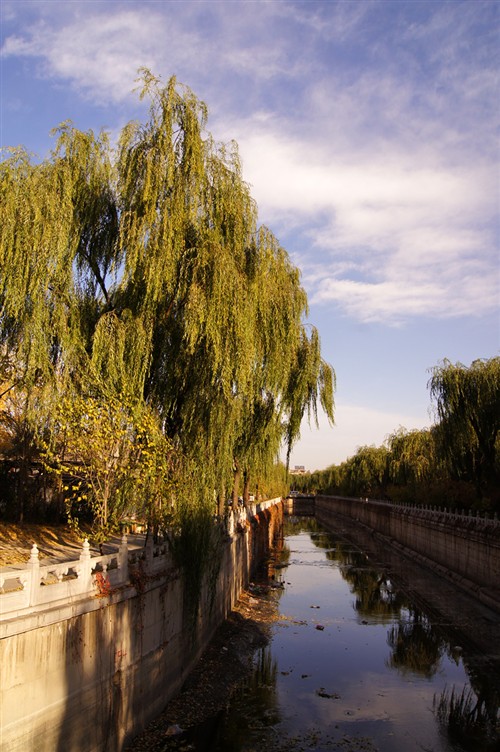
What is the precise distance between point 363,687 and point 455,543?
1847cm

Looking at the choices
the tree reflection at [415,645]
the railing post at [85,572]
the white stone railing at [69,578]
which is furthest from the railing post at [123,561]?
the tree reflection at [415,645]

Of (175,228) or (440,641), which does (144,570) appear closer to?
(175,228)

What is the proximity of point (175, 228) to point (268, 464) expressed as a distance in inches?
506

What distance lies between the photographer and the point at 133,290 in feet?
48.9

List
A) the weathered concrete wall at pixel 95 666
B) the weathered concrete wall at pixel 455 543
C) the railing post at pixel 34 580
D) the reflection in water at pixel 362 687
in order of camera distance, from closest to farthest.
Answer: the weathered concrete wall at pixel 95 666 < the railing post at pixel 34 580 < the reflection in water at pixel 362 687 < the weathered concrete wall at pixel 455 543

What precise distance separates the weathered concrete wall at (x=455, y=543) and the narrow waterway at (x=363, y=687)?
3.22m

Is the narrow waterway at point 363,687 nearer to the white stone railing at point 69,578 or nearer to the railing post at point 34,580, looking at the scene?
the white stone railing at point 69,578

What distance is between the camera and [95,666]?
10008 mm

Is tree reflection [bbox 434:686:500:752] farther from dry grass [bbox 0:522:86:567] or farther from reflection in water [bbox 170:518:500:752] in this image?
dry grass [bbox 0:522:86:567]

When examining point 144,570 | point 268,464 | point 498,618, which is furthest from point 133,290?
point 498,618

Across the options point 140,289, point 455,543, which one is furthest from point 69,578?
point 455,543

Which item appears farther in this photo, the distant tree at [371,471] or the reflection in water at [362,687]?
the distant tree at [371,471]

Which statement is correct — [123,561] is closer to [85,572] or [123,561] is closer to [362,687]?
[85,572]

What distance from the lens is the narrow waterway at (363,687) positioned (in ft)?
40.7
